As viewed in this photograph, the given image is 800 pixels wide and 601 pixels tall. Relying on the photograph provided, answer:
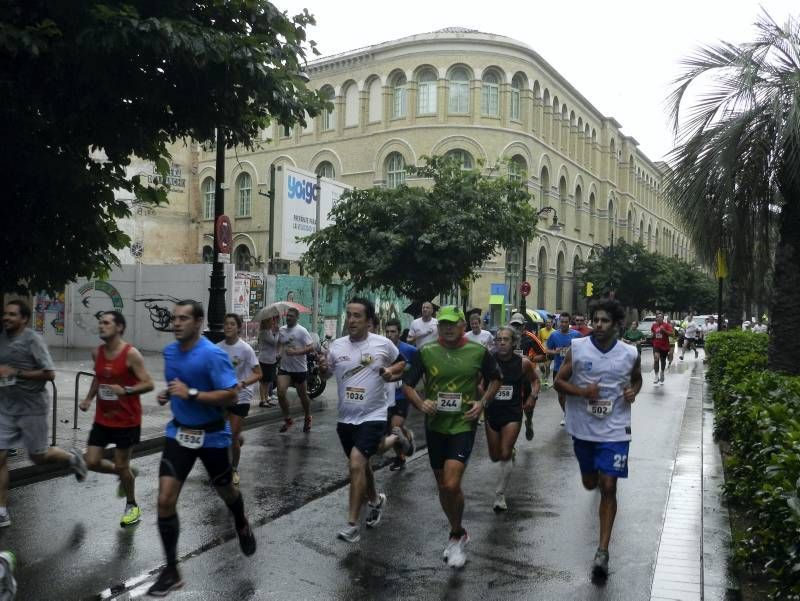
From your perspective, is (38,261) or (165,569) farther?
(38,261)

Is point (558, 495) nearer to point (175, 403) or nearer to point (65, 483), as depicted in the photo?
point (175, 403)

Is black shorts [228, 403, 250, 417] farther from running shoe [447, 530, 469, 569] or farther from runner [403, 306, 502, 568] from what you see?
running shoe [447, 530, 469, 569]

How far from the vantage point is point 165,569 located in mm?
4914

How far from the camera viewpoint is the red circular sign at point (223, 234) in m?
12.8

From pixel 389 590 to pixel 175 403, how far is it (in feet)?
6.02

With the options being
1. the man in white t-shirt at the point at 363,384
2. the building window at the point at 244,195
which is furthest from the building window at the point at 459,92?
the man in white t-shirt at the point at 363,384

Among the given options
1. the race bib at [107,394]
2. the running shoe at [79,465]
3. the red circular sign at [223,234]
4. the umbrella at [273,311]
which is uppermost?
the red circular sign at [223,234]

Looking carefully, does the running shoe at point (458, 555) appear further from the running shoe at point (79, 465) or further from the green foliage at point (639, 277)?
the green foliage at point (639, 277)

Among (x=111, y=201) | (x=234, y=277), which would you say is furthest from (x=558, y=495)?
(x=234, y=277)

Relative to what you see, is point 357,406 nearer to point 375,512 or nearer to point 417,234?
point 375,512

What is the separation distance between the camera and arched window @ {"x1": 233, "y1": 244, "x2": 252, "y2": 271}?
4550 centimetres

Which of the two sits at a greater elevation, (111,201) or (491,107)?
(491,107)

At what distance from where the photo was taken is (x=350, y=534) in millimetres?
6078

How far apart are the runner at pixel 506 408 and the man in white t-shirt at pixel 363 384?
1.28m
